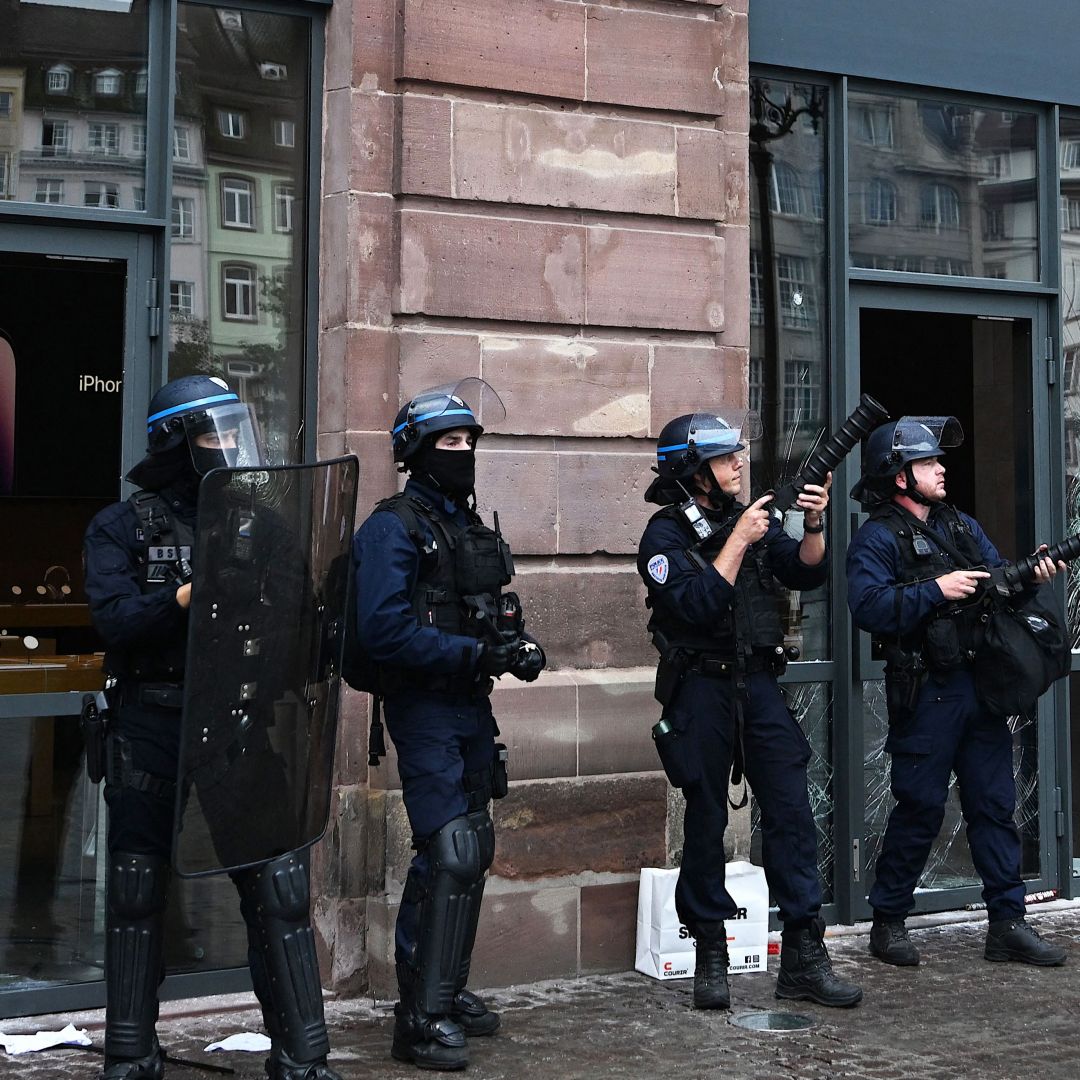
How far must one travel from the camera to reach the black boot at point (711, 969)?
5.69 m

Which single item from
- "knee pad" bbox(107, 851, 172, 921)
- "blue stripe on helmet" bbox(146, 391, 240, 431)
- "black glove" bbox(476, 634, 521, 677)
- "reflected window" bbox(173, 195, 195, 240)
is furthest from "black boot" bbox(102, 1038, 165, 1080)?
"reflected window" bbox(173, 195, 195, 240)

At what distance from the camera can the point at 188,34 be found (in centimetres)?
604

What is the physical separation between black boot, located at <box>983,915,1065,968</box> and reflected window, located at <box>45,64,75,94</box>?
15.1ft

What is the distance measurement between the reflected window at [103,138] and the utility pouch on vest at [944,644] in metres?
3.44

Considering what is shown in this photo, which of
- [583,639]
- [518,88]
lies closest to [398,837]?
[583,639]

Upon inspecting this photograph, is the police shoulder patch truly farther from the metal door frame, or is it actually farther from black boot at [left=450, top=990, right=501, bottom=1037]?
the metal door frame

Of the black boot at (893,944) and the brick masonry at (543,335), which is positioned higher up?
the brick masonry at (543,335)

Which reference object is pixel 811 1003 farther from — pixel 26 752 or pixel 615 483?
pixel 26 752

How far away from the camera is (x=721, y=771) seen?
573 cm

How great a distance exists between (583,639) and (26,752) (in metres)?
2.05

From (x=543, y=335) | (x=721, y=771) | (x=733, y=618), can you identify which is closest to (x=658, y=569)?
(x=733, y=618)

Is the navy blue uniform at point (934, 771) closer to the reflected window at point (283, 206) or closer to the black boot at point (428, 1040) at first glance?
the black boot at point (428, 1040)

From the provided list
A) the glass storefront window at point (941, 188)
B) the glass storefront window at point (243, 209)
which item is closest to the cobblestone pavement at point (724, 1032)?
the glass storefront window at point (243, 209)

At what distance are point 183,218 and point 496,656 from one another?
214 centimetres
